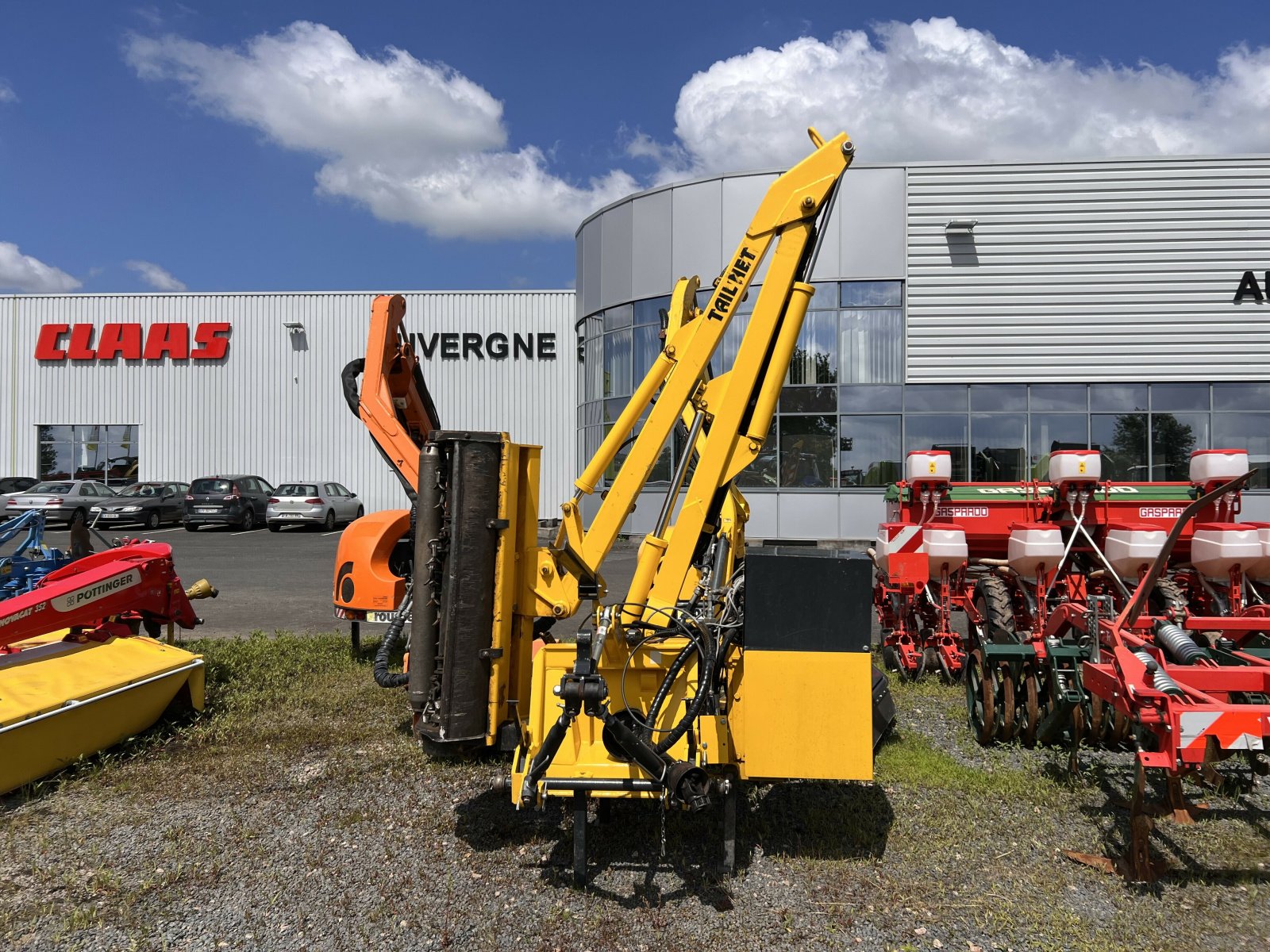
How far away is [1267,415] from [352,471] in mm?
23209

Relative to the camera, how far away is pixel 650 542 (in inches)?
159

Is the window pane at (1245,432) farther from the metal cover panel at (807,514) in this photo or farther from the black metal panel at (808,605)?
the black metal panel at (808,605)

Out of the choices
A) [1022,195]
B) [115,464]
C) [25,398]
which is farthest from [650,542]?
[25,398]

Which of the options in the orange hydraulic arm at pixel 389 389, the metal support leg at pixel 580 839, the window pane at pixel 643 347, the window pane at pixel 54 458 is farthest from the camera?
the window pane at pixel 54 458

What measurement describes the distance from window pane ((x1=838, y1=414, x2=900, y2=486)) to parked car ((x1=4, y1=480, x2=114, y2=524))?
1903 centimetres

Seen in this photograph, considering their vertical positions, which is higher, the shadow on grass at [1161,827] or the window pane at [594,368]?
the window pane at [594,368]

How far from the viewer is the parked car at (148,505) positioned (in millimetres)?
21625

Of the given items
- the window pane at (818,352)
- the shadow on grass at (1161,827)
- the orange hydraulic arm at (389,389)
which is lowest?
the shadow on grass at (1161,827)

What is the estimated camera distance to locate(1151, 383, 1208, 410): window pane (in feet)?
54.5

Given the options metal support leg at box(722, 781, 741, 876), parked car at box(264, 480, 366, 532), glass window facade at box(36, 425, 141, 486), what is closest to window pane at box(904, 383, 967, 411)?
metal support leg at box(722, 781, 741, 876)

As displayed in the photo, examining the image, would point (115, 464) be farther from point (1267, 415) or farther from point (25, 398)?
point (1267, 415)

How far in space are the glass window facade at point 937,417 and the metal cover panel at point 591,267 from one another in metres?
3.46

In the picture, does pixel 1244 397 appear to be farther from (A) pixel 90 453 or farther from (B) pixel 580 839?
(A) pixel 90 453

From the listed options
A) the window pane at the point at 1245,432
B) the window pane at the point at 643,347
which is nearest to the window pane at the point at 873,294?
the window pane at the point at 643,347
